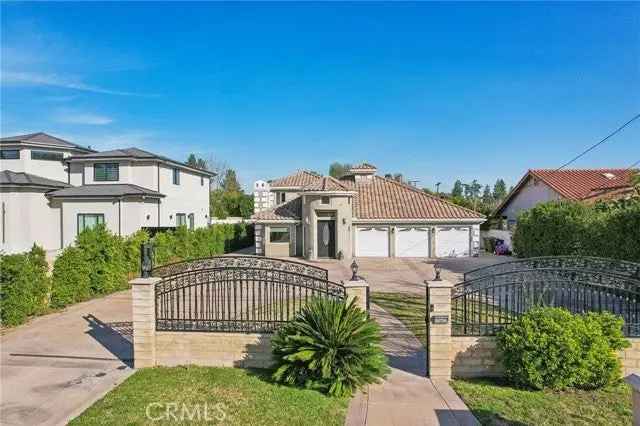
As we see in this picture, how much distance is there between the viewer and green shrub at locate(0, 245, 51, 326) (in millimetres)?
9164

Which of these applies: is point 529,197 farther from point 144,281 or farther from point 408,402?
point 144,281

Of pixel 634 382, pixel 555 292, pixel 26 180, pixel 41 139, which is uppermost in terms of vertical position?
pixel 41 139

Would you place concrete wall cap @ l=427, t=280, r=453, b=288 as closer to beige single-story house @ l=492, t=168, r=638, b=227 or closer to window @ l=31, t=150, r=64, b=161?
beige single-story house @ l=492, t=168, r=638, b=227

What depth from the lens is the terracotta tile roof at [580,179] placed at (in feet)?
74.6

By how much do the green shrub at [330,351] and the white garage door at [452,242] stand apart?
1941 centimetres

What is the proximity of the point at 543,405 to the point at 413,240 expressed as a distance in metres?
19.2

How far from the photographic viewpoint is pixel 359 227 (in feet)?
79.9

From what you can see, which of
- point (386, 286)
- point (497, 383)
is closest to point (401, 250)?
point (386, 286)

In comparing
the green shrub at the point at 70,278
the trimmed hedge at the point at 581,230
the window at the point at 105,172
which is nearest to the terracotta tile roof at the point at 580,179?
the trimmed hedge at the point at 581,230

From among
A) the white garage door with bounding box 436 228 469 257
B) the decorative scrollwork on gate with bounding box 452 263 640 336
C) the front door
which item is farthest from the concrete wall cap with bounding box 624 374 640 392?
the white garage door with bounding box 436 228 469 257

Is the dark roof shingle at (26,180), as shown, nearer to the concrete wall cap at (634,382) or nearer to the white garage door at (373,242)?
the white garage door at (373,242)

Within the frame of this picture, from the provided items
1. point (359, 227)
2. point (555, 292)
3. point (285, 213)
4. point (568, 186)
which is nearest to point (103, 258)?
point (285, 213)

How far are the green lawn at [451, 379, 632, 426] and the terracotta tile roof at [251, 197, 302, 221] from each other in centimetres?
1942

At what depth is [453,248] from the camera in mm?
24188
